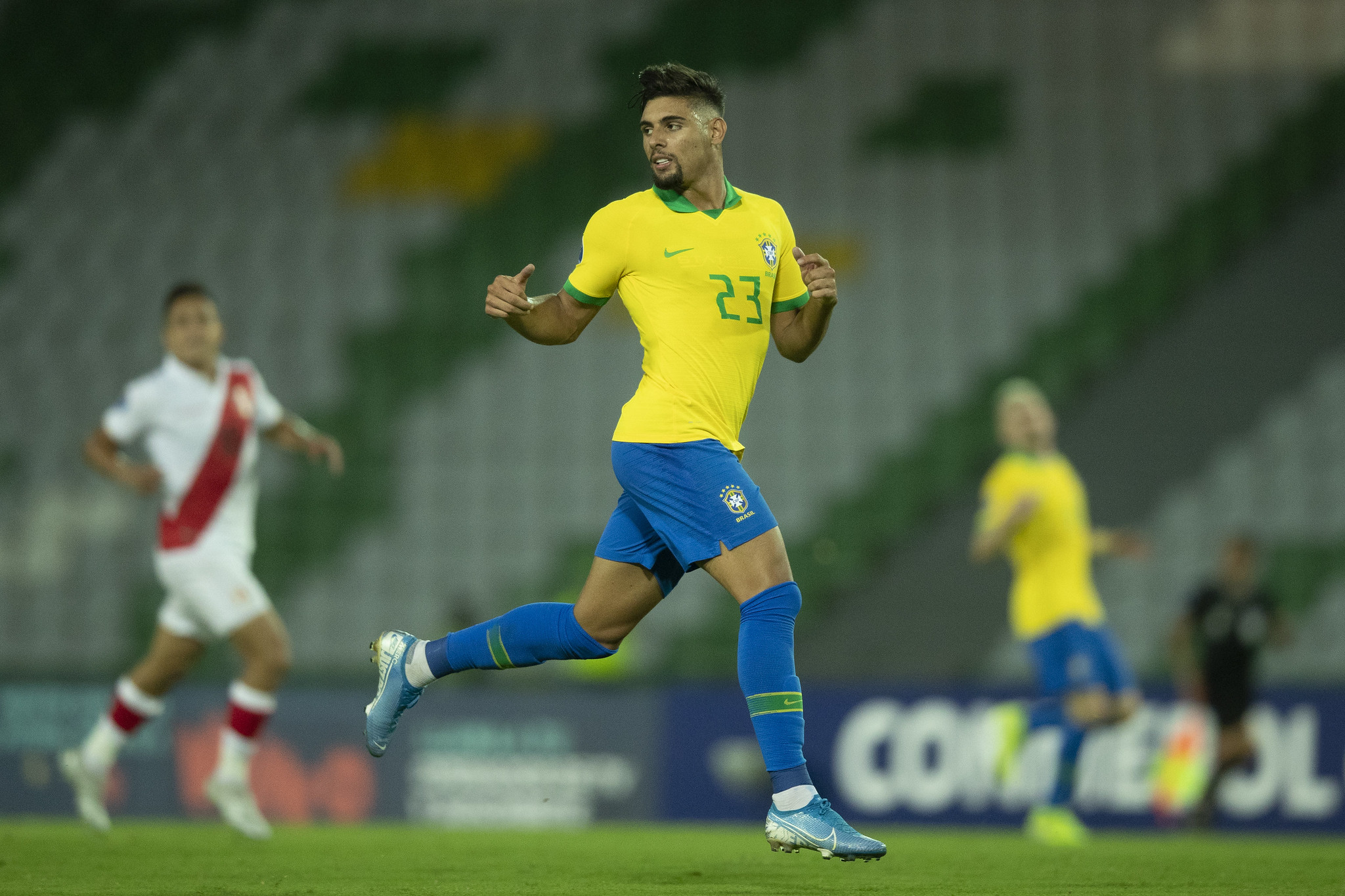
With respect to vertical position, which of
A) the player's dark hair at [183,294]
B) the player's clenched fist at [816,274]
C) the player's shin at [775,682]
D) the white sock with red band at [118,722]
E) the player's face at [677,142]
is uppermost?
the player's face at [677,142]

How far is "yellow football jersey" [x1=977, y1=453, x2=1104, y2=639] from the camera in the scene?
777 cm

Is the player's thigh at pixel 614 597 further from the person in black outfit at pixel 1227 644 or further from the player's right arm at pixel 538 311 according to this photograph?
the person in black outfit at pixel 1227 644

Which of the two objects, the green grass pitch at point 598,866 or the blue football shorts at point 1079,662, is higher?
the blue football shorts at point 1079,662

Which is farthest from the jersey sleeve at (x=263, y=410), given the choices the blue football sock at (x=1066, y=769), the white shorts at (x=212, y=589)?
the blue football sock at (x=1066, y=769)

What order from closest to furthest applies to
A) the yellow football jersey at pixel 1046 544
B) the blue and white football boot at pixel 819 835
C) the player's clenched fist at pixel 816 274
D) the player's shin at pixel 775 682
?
the blue and white football boot at pixel 819 835 < the player's shin at pixel 775 682 < the player's clenched fist at pixel 816 274 < the yellow football jersey at pixel 1046 544

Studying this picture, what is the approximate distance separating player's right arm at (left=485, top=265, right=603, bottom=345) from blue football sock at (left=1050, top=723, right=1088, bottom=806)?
13.9 ft

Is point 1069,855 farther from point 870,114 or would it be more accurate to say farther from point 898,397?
point 870,114

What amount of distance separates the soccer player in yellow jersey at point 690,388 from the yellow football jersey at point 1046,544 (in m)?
3.58

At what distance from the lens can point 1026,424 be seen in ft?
25.9

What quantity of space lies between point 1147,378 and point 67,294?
8523 mm

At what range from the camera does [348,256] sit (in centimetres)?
1265

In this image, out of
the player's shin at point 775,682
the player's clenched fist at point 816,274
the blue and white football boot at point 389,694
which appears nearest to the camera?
the player's shin at point 775,682

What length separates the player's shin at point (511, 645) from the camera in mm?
4496

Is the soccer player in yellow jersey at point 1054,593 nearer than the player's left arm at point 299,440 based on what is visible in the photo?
No
